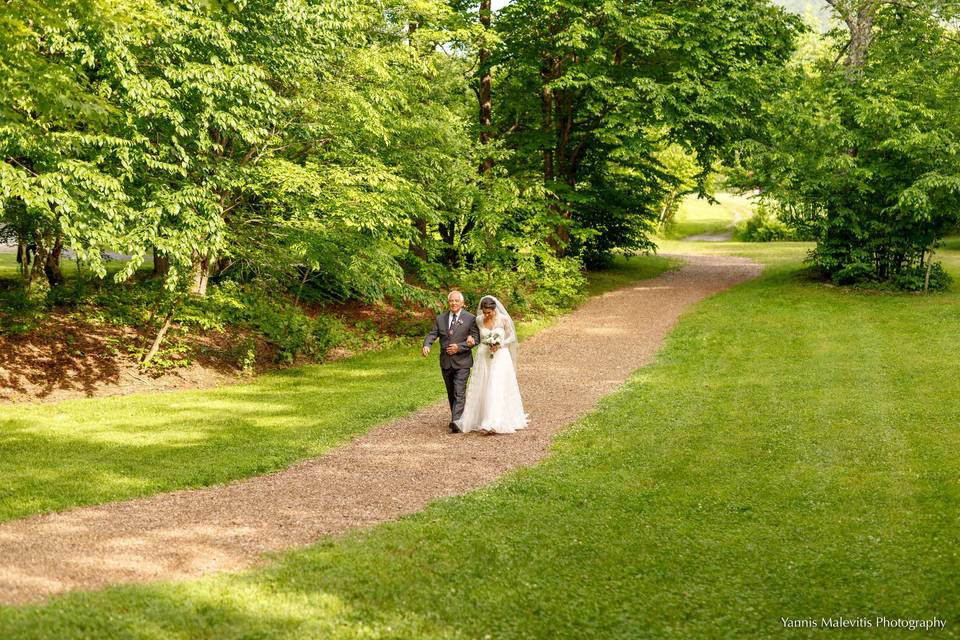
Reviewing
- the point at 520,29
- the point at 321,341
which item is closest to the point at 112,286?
the point at 321,341

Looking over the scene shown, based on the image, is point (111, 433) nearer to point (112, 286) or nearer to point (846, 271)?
point (112, 286)

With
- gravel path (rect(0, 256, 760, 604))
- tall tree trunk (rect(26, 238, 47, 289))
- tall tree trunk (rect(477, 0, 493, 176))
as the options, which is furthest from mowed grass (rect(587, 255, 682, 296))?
tall tree trunk (rect(26, 238, 47, 289))

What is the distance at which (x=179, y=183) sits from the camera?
1455 cm

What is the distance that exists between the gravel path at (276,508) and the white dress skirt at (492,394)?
0.22 m

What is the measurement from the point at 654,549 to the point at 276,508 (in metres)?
3.81

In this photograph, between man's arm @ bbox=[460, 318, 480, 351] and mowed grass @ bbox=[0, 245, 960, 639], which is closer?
mowed grass @ bbox=[0, 245, 960, 639]

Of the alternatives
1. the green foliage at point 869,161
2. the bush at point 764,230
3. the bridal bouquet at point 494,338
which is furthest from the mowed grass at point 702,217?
the bridal bouquet at point 494,338

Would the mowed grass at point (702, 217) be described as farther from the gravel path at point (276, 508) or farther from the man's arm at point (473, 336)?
the gravel path at point (276, 508)

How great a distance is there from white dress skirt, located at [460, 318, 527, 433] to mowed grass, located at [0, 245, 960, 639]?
970mm

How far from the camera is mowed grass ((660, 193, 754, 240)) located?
201 ft

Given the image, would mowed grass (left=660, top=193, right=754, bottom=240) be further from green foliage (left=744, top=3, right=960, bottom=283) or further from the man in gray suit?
the man in gray suit

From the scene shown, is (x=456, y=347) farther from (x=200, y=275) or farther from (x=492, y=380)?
(x=200, y=275)

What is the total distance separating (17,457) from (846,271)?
21.8m

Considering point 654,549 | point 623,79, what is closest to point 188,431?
point 654,549
